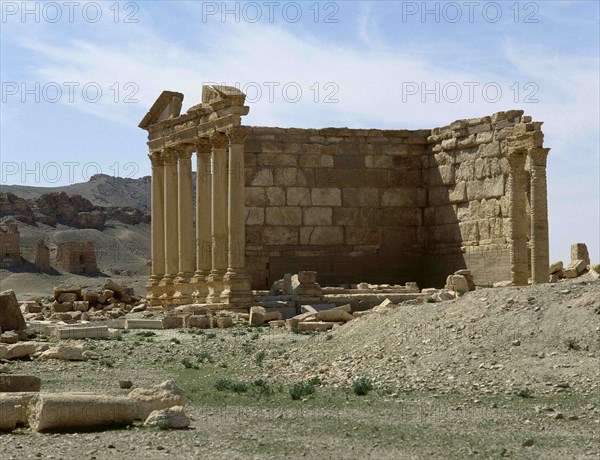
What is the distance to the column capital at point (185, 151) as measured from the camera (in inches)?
1359

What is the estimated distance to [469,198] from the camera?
3384 cm

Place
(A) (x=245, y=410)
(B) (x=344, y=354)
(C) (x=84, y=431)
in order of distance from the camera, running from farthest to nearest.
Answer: (B) (x=344, y=354)
(A) (x=245, y=410)
(C) (x=84, y=431)

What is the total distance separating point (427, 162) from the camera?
35.9m

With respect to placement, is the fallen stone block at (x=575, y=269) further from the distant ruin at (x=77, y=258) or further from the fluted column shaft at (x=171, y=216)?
the distant ruin at (x=77, y=258)

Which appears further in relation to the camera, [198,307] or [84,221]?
[84,221]

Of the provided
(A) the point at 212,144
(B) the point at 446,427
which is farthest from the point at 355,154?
(B) the point at 446,427

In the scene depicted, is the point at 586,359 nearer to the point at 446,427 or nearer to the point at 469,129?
the point at 446,427

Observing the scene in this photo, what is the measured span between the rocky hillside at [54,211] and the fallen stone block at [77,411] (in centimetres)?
8944

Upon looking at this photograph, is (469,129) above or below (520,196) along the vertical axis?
above

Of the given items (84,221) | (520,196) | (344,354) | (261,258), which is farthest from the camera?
(84,221)

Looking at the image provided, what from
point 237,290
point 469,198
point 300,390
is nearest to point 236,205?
point 237,290

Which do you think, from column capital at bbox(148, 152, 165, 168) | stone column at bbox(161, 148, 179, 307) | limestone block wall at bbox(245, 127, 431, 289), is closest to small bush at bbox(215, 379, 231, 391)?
limestone block wall at bbox(245, 127, 431, 289)

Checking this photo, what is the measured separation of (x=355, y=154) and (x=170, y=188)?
6.04 metres

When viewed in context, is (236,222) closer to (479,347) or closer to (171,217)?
(171,217)
